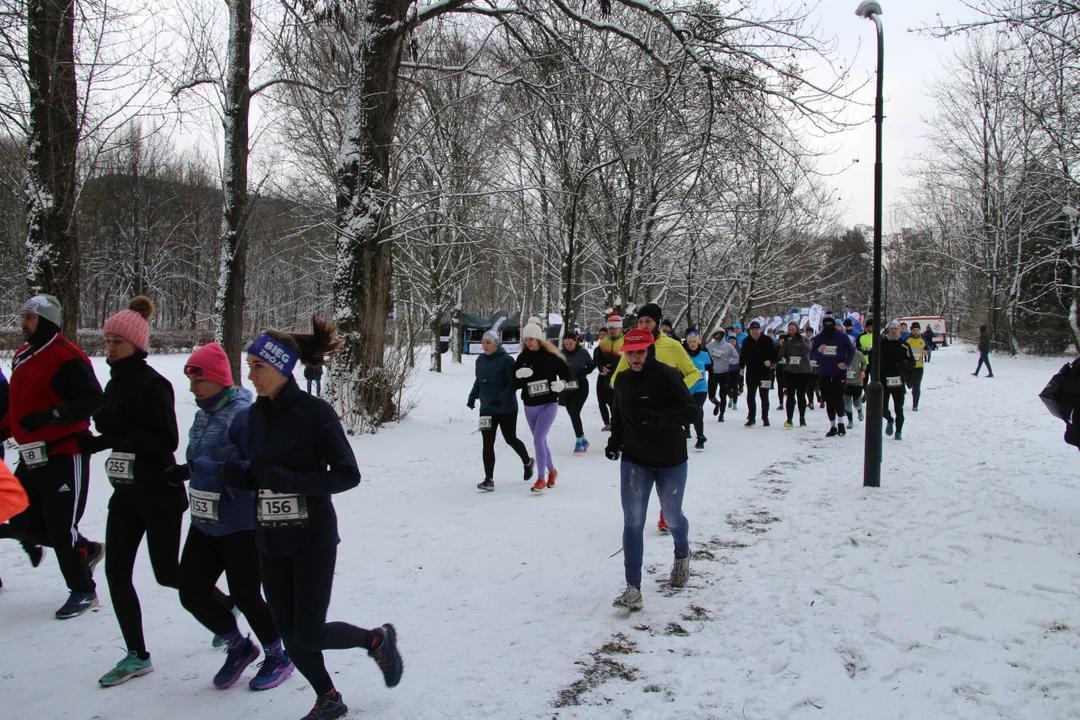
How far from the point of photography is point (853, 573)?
5.25 metres

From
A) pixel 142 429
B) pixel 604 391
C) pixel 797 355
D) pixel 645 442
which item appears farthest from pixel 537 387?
pixel 797 355

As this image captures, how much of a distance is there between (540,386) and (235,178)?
674 centimetres

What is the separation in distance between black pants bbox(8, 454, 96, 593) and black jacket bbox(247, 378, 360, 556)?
6.87ft

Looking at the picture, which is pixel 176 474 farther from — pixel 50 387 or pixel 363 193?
pixel 363 193

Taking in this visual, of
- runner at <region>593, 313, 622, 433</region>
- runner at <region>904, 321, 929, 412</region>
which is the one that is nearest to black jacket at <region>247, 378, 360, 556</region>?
runner at <region>593, 313, 622, 433</region>

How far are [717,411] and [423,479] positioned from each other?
8.80 m

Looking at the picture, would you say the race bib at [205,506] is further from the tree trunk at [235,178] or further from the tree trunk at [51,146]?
the tree trunk at [235,178]

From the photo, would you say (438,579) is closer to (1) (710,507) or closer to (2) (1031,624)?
(1) (710,507)

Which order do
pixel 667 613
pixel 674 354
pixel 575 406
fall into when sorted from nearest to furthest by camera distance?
pixel 667 613 < pixel 674 354 < pixel 575 406

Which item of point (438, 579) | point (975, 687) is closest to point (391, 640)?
point (438, 579)

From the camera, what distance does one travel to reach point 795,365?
13.6m

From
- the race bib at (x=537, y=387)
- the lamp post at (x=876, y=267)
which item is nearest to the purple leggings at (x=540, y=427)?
the race bib at (x=537, y=387)

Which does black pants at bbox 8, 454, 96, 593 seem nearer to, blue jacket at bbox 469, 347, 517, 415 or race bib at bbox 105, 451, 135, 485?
race bib at bbox 105, 451, 135, 485

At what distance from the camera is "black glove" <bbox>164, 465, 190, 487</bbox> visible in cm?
341
